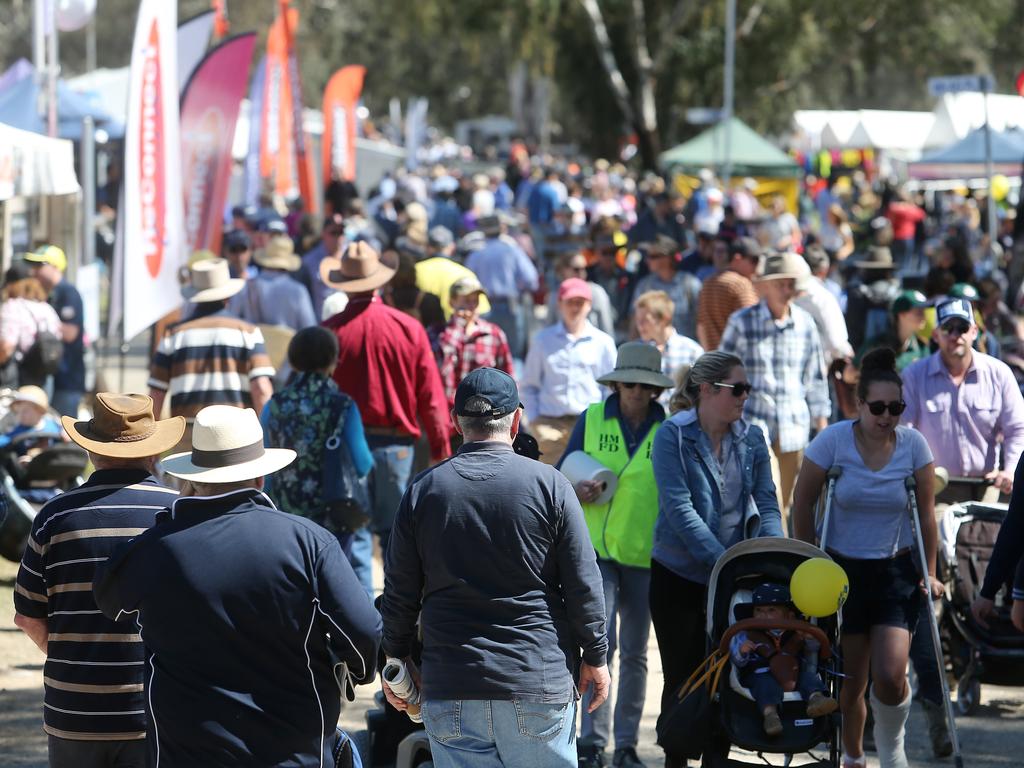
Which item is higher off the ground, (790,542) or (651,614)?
(790,542)

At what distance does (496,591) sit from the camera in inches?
171

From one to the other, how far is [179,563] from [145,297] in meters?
6.07

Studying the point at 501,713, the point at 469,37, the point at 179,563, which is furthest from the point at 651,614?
the point at 469,37

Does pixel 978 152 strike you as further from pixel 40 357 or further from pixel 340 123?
pixel 40 357

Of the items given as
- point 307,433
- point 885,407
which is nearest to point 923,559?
point 885,407

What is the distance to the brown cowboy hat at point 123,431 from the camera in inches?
182

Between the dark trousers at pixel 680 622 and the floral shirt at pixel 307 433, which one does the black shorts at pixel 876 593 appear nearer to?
the dark trousers at pixel 680 622

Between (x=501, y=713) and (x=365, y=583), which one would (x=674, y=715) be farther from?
(x=365, y=583)

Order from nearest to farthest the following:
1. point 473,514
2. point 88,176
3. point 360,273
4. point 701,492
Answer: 1. point 473,514
2. point 701,492
3. point 360,273
4. point 88,176

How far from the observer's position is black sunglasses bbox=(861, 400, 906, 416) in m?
5.75

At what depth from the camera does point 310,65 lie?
71.2 meters

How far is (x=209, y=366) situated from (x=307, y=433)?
1.49m

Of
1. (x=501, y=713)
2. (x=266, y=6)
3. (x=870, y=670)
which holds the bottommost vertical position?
(x=870, y=670)

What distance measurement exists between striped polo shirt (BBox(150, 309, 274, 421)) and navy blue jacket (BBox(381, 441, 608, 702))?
3.89 metres
